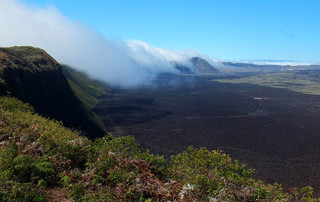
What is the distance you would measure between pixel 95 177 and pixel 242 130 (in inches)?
2326

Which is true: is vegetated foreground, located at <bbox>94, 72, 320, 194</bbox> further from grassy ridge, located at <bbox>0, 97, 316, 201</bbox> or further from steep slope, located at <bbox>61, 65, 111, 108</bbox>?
grassy ridge, located at <bbox>0, 97, 316, 201</bbox>

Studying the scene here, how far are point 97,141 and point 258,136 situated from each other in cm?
5341

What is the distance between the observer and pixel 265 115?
81312 mm

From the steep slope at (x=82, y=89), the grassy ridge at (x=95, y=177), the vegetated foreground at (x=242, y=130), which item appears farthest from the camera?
the steep slope at (x=82, y=89)

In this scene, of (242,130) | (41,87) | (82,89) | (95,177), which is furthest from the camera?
(82,89)

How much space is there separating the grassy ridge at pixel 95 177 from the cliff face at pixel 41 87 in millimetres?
26031

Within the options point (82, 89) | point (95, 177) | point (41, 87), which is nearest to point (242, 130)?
point (41, 87)

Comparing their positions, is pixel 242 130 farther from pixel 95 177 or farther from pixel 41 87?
pixel 95 177

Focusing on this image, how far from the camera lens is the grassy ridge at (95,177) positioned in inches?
320

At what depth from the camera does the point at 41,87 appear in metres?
48.5

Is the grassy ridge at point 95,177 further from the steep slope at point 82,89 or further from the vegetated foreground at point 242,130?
the steep slope at point 82,89

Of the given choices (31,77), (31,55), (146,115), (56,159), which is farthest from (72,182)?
(146,115)

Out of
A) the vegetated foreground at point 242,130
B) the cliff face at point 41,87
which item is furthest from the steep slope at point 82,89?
the cliff face at point 41,87

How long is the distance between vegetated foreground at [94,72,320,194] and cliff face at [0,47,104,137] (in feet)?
32.9
